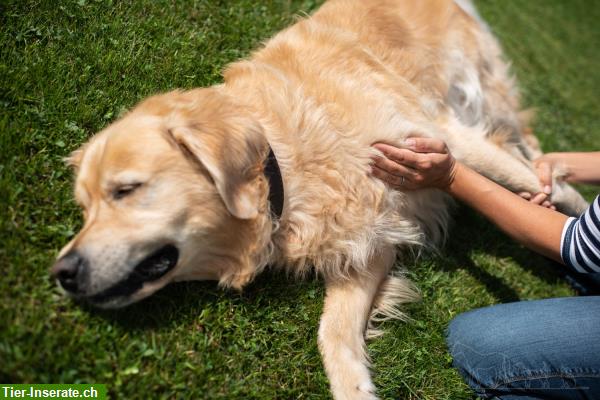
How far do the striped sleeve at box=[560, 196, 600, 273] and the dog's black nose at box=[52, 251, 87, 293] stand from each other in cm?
247

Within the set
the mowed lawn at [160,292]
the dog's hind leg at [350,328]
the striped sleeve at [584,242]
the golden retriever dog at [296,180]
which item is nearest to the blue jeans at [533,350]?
the mowed lawn at [160,292]

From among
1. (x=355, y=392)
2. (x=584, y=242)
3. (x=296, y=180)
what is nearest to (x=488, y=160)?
(x=584, y=242)

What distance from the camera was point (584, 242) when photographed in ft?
8.83

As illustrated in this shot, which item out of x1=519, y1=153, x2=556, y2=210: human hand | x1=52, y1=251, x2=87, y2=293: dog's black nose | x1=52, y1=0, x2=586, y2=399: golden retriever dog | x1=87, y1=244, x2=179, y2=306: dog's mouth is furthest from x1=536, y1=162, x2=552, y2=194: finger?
x1=52, y1=251, x2=87, y2=293: dog's black nose

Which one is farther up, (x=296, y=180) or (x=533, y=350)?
(x=296, y=180)

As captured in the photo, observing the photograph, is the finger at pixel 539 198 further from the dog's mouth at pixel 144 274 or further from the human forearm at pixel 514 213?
the dog's mouth at pixel 144 274

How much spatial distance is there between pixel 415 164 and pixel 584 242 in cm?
100

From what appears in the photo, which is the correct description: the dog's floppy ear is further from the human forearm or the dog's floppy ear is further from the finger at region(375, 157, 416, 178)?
the human forearm

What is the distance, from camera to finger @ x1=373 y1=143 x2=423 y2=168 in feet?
10.1

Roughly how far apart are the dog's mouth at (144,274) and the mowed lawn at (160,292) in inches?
5.3

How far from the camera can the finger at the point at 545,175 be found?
381 cm

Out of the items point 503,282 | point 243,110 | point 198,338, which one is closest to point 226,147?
point 243,110

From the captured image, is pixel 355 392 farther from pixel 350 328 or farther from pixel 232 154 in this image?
pixel 232 154

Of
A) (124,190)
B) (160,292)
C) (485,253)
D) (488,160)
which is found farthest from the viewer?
(485,253)
